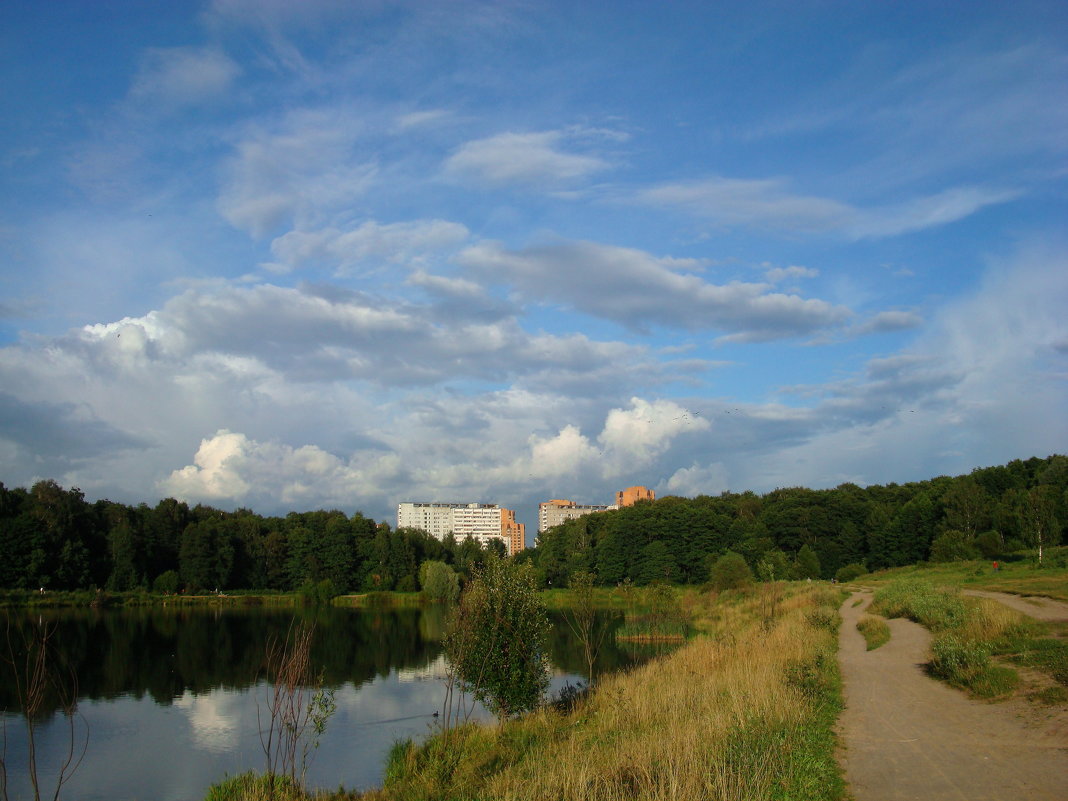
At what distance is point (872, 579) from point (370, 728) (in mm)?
59185

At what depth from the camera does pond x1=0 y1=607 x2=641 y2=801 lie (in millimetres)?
19953

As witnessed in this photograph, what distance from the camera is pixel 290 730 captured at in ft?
35.1

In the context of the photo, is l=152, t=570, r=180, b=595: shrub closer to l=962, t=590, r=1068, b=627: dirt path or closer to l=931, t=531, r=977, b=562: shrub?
l=931, t=531, r=977, b=562: shrub

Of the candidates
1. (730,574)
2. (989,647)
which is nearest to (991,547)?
(730,574)

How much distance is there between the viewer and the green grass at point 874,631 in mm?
24891

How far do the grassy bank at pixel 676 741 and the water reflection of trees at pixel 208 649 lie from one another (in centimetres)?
817

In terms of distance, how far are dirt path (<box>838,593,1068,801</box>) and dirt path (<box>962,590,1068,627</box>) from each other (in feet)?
28.3

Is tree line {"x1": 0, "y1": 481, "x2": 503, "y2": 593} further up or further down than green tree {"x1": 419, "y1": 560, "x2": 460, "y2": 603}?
further up

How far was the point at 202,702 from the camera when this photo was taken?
30359mm

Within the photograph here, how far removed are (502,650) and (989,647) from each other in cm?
1276

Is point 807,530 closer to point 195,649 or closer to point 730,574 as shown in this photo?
point 730,574

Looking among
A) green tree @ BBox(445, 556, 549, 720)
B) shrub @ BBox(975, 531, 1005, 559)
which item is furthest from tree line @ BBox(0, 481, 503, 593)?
green tree @ BBox(445, 556, 549, 720)

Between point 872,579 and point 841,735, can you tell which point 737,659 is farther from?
point 872,579

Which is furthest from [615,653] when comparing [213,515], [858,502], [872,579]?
[213,515]
